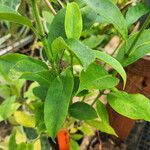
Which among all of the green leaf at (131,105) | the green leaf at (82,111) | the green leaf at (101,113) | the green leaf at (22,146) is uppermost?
the green leaf at (131,105)

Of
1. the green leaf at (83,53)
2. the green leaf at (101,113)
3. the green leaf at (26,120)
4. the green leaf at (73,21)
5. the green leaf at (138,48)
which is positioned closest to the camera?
the green leaf at (83,53)

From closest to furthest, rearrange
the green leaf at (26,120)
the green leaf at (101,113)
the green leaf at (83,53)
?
the green leaf at (83,53), the green leaf at (101,113), the green leaf at (26,120)

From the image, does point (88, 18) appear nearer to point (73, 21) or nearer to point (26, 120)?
point (73, 21)

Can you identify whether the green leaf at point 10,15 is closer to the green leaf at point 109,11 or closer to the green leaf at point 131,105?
the green leaf at point 109,11

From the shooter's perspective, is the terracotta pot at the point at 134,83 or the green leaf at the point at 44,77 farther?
the terracotta pot at the point at 134,83

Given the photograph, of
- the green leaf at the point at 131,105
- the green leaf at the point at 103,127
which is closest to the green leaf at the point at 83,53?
the green leaf at the point at 131,105

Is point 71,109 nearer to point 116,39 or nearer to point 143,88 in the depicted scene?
point 143,88

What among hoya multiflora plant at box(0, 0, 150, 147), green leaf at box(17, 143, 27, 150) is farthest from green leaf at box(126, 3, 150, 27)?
green leaf at box(17, 143, 27, 150)

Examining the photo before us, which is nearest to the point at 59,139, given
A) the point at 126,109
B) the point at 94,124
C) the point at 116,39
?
the point at 94,124
